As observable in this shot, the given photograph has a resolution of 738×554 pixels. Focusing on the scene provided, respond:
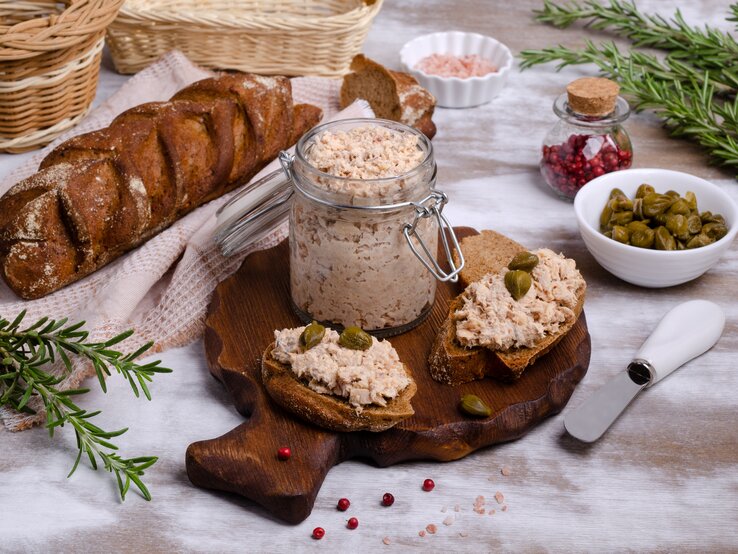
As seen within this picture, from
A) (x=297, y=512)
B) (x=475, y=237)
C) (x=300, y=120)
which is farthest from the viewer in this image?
(x=300, y=120)

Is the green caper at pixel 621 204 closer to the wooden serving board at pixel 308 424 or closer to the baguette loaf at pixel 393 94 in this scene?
the wooden serving board at pixel 308 424

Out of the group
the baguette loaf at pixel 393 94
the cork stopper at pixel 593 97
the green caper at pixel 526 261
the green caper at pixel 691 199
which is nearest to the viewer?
the green caper at pixel 526 261

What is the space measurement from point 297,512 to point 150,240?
49.2 inches

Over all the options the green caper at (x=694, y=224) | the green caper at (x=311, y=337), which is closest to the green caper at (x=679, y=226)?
the green caper at (x=694, y=224)

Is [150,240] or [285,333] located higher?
[285,333]

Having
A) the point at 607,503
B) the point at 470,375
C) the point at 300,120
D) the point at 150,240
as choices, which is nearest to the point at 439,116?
the point at 300,120

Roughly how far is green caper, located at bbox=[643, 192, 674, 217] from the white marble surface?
0.90 feet

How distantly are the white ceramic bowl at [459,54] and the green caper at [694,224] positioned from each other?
1368 mm

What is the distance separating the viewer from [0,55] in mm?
2805

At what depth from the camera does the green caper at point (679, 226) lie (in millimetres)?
2645

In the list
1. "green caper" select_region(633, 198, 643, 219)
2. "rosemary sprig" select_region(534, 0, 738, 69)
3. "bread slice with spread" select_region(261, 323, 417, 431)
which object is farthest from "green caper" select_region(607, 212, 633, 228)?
"rosemary sprig" select_region(534, 0, 738, 69)

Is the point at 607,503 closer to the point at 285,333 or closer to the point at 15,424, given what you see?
the point at 285,333

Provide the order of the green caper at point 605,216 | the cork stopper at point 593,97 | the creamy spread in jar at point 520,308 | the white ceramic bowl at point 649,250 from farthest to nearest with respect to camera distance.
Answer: the cork stopper at point 593,97 < the green caper at point 605,216 < the white ceramic bowl at point 649,250 < the creamy spread in jar at point 520,308

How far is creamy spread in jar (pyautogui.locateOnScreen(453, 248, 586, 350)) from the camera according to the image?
86.4 inches
